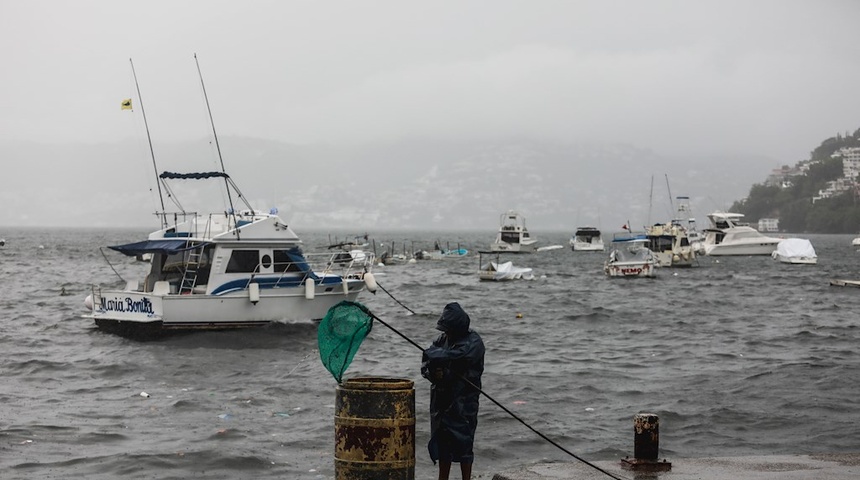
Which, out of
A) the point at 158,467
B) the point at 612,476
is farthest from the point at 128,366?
the point at 612,476

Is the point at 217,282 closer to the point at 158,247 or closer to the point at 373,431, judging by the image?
the point at 158,247

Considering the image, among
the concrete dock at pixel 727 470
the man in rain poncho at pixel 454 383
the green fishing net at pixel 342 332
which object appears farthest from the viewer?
the concrete dock at pixel 727 470

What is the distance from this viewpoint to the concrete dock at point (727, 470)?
11.7 meters

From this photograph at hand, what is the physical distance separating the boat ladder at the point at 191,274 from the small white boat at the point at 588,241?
10327 cm

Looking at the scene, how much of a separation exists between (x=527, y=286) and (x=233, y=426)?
44.1 m

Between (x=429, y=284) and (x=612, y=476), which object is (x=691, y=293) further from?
(x=612, y=476)

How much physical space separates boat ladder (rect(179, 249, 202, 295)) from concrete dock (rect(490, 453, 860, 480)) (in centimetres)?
1916

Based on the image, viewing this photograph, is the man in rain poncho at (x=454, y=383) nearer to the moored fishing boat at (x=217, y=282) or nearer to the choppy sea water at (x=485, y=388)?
the choppy sea water at (x=485, y=388)

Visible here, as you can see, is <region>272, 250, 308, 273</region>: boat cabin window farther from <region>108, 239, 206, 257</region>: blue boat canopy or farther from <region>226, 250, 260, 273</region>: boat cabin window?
<region>108, 239, 206, 257</region>: blue boat canopy

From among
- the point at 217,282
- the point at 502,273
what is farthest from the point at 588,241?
the point at 217,282

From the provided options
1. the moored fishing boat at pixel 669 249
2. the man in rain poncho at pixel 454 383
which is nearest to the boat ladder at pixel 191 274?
the man in rain poncho at pixel 454 383

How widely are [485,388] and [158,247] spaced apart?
11.5 metres

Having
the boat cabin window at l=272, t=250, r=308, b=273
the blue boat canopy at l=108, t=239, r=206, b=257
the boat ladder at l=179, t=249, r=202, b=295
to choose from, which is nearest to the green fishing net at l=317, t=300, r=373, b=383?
the blue boat canopy at l=108, t=239, r=206, b=257

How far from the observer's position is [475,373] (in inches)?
437
